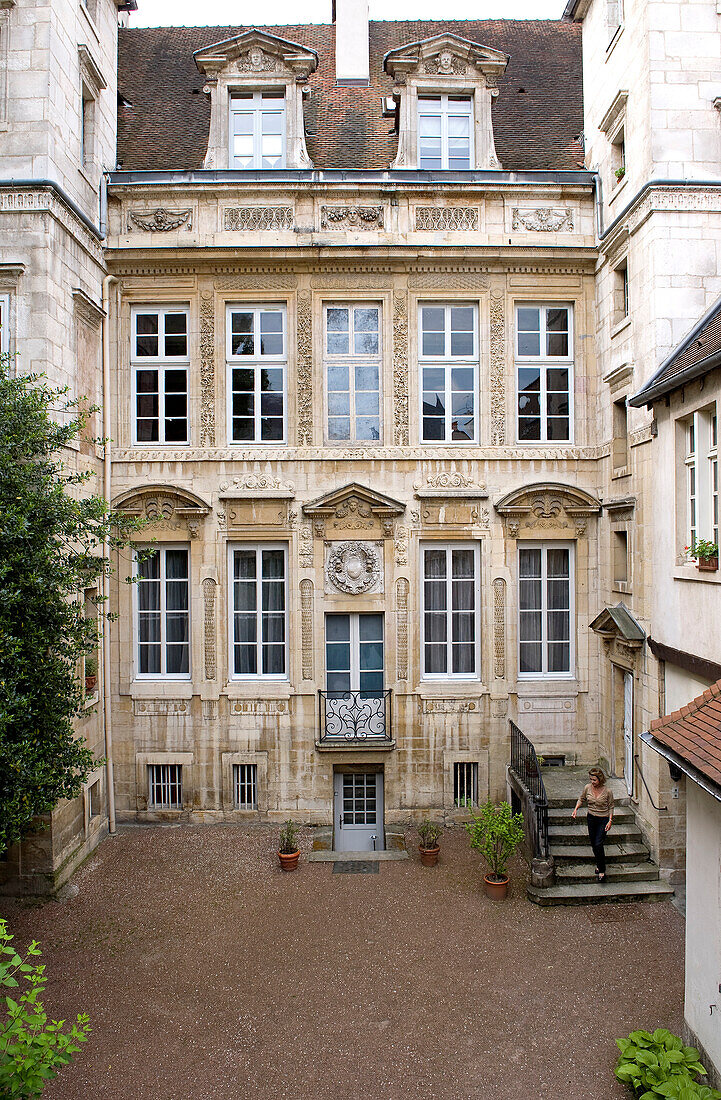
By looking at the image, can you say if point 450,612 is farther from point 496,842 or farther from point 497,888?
point 497,888

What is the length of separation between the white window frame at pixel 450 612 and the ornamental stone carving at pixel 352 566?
894 millimetres

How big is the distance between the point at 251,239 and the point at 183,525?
517cm

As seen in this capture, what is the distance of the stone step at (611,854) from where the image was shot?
1022 centimetres

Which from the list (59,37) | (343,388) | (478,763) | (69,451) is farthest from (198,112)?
(478,763)

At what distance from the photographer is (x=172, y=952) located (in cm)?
873

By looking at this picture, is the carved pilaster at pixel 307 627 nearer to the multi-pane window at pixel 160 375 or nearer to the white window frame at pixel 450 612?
the white window frame at pixel 450 612

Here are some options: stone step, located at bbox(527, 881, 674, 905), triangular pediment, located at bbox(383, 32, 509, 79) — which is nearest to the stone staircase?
stone step, located at bbox(527, 881, 674, 905)

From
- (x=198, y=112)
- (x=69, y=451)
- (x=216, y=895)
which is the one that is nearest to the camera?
(x=216, y=895)

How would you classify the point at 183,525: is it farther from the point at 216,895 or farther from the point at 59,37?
the point at 59,37

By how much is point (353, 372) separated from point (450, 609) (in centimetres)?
463

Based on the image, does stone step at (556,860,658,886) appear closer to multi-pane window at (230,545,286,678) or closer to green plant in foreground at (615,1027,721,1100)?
green plant in foreground at (615,1027,721,1100)

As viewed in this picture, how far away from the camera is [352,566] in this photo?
40.2 feet

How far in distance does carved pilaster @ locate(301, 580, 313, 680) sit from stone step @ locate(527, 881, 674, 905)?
4.91 meters

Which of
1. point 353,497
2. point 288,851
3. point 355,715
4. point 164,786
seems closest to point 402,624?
point 355,715
